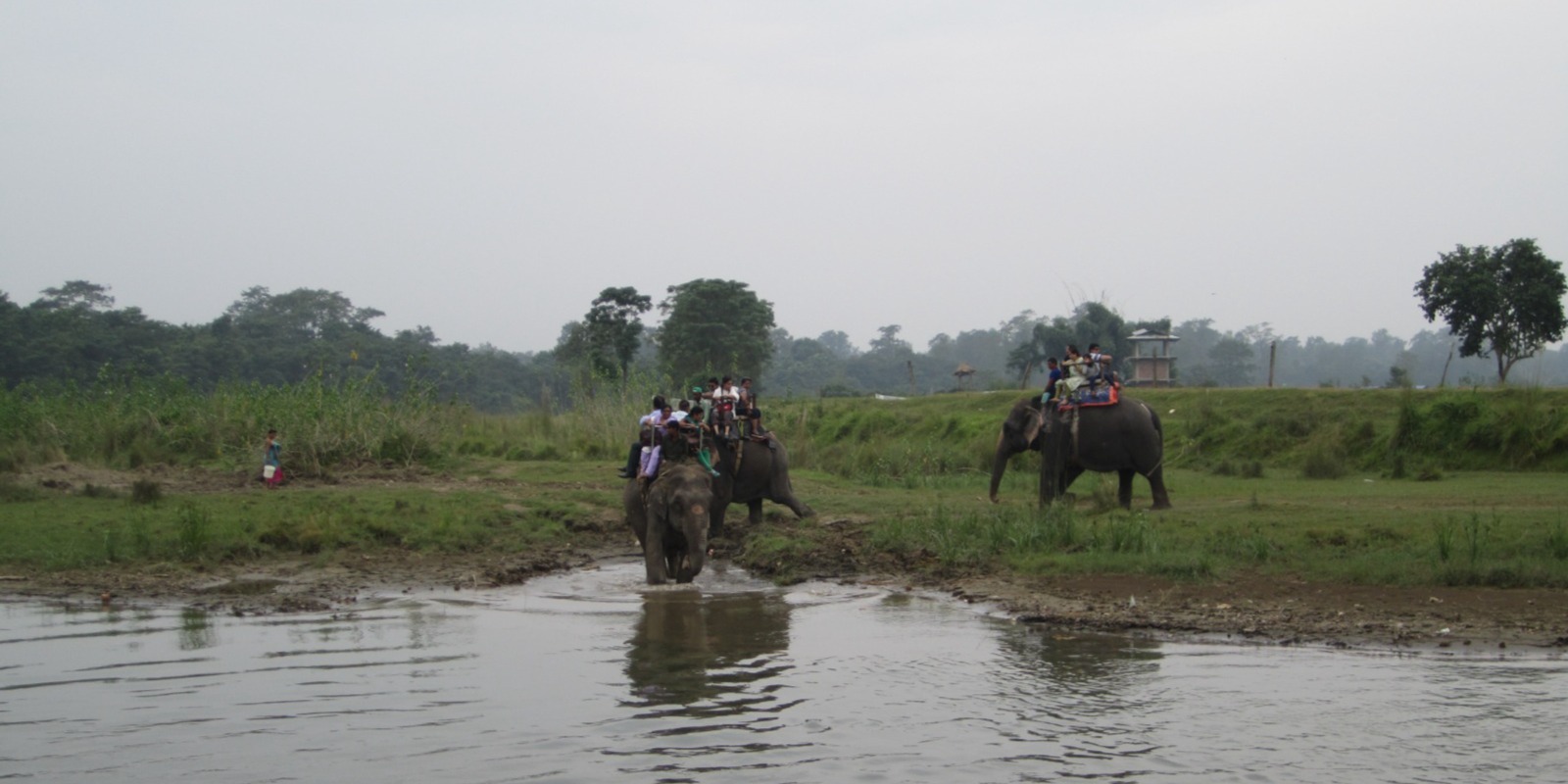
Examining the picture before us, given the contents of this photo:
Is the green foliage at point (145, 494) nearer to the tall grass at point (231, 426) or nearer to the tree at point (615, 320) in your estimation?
the tall grass at point (231, 426)

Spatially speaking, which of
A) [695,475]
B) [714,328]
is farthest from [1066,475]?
[714,328]

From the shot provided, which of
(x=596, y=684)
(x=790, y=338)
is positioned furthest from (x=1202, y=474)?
(x=790, y=338)

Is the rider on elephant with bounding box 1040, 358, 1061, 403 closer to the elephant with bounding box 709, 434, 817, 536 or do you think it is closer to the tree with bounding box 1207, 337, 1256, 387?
the elephant with bounding box 709, 434, 817, 536

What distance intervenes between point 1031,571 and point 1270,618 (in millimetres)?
2679

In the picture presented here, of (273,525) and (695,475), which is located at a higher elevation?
(695,475)

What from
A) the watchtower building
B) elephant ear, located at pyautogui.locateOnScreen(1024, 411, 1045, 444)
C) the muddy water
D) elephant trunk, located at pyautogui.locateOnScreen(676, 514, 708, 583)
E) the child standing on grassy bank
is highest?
the watchtower building

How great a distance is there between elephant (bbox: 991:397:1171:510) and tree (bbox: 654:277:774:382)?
33.5 meters

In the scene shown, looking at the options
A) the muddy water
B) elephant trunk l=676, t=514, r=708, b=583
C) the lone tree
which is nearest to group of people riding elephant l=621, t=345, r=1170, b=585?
elephant trunk l=676, t=514, r=708, b=583

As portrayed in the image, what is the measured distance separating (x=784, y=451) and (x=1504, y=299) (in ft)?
66.6

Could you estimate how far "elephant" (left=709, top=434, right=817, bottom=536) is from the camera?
16344 mm

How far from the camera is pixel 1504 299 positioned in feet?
97.7

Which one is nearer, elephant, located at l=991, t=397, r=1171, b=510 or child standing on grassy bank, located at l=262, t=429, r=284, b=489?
elephant, located at l=991, t=397, r=1171, b=510

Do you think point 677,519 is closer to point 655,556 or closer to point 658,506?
point 658,506

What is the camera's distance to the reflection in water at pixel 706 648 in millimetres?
8953
